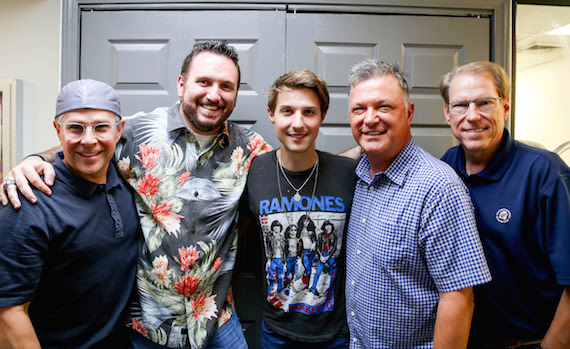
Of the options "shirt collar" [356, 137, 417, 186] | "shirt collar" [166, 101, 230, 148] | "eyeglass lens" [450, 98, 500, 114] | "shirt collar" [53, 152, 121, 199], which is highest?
"eyeglass lens" [450, 98, 500, 114]

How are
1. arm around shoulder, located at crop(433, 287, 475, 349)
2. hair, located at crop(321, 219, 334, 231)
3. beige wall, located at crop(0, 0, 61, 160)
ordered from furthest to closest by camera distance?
beige wall, located at crop(0, 0, 61, 160), hair, located at crop(321, 219, 334, 231), arm around shoulder, located at crop(433, 287, 475, 349)

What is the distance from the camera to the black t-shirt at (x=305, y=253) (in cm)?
142

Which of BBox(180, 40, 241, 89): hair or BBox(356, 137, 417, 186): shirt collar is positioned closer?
BBox(356, 137, 417, 186): shirt collar

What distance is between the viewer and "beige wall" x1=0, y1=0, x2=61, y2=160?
2107 millimetres

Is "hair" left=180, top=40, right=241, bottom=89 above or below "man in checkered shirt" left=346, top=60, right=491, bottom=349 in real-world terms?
above

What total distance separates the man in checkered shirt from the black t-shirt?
0.29 ft

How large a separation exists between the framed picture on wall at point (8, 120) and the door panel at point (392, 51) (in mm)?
1744

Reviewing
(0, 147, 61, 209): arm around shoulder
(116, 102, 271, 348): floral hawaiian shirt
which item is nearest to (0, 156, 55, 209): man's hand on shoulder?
(0, 147, 61, 209): arm around shoulder

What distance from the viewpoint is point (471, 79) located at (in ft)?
4.43

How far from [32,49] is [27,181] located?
4.65 feet

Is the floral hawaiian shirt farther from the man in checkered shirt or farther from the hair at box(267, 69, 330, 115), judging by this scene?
the man in checkered shirt

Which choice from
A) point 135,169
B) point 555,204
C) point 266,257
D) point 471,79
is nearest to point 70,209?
point 135,169

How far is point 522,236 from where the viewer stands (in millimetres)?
1249

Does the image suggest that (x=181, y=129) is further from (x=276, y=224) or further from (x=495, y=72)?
(x=495, y=72)
